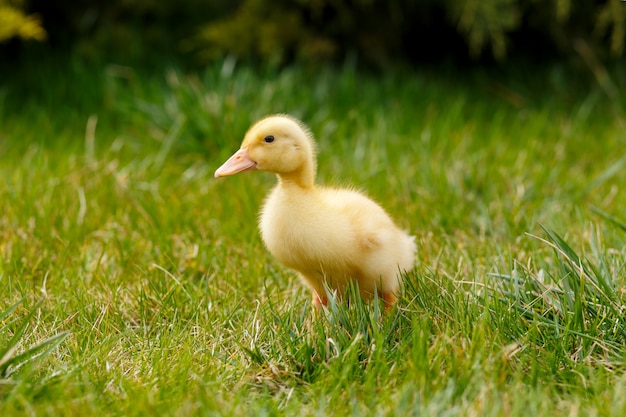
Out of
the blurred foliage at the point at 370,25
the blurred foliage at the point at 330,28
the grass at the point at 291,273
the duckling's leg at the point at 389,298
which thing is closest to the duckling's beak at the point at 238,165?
the grass at the point at 291,273

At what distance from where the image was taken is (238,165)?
9.86 feet

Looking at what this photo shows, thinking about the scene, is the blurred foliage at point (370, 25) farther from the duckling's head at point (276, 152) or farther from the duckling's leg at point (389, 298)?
the duckling's leg at point (389, 298)

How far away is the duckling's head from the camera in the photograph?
2.97 metres

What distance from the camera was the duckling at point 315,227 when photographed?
2857 millimetres

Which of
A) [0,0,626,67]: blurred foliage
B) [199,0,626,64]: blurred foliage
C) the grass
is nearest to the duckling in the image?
the grass

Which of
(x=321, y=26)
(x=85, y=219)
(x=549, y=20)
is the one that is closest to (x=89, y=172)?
(x=85, y=219)

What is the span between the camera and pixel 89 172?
446 centimetres

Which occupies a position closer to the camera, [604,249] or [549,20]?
[604,249]

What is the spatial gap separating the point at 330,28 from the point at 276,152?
3.43 m

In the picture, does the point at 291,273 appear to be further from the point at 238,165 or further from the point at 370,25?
the point at 370,25

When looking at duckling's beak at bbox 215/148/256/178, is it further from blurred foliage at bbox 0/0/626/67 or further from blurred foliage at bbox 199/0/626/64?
blurred foliage at bbox 199/0/626/64

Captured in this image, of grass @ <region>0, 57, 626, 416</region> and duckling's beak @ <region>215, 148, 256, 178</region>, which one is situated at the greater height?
duckling's beak @ <region>215, 148, 256, 178</region>

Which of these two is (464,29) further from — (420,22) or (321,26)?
(321,26)

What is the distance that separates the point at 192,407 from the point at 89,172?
2.41m
